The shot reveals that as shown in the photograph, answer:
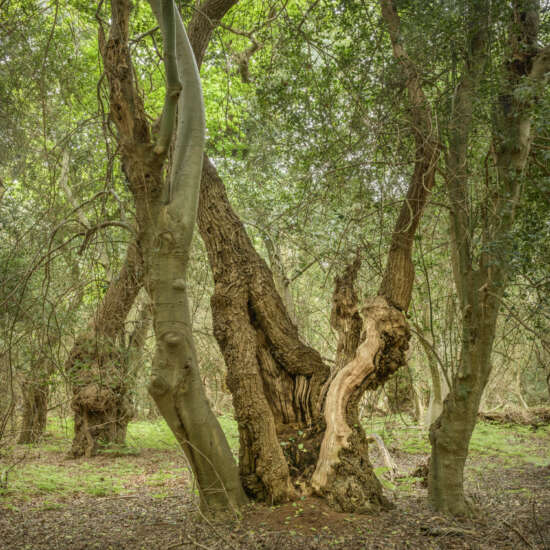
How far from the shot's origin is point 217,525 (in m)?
3.70

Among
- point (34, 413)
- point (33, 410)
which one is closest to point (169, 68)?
point (33, 410)

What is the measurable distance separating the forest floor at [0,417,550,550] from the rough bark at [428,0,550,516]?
0.52 metres

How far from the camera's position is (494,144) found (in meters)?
4.43

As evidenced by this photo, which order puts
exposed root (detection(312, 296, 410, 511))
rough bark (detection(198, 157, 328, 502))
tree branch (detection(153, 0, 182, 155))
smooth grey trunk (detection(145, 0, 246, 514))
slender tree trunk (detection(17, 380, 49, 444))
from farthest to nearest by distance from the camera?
1. rough bark (detection(198, 157, 328, 502))
2. slender tree trunk (detection(17, 380, 49, 444))
3. exposed root (detection(312, 296, 410, 511))
4. smooth grey trunk (detection(145, 0, 246, 514))
5. tree branch (detection(153, 0, 182, 155))

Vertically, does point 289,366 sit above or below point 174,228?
below

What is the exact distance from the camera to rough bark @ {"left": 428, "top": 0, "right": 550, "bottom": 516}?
4207 millimetres

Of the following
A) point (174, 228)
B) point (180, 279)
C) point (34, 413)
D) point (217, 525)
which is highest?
point (174, 228)

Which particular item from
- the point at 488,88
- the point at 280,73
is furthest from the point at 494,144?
the point at 280,73

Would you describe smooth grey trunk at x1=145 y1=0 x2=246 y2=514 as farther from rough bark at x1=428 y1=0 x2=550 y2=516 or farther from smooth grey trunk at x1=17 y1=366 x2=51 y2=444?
rough bark at x1=428 y1=0 x2=550 y2=516

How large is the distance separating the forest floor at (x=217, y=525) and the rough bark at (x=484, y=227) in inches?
20.4

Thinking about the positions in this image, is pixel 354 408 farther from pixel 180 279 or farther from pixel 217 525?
pixel 180 279

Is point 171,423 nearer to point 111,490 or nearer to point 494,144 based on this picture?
point 111,490

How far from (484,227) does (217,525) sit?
3.42 m

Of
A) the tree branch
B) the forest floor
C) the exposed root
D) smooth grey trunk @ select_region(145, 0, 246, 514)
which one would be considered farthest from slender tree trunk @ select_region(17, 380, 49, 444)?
the exposed root
